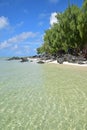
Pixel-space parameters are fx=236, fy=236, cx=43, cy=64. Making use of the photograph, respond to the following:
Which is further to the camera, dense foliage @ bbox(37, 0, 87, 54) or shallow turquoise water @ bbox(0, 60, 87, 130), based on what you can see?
dense foliage @ bbox(37, 0, 87, 54)

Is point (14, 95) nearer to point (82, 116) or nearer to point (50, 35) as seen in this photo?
point (82, 116)

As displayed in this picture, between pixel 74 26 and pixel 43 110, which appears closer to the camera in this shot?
pixel 43 110

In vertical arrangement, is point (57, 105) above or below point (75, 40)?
below

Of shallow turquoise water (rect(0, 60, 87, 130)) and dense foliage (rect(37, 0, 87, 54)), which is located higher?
dense foliage (rect(37, 0, 87, 54))

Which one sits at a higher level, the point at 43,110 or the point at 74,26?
the point at 74,26

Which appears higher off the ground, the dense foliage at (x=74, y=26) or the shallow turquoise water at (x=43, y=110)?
the dense foliage at (x=74, y=26)

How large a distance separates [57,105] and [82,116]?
2.06 metres

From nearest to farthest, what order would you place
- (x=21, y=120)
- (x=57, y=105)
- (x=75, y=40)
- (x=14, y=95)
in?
(x=21, y=120) → (x=57, y=105) → (x=14, y=95) → (x=75, y=40)

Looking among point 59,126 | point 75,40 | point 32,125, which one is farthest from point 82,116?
point 75,40

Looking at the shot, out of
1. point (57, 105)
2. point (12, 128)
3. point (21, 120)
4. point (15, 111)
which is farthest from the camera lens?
point (57, 105)

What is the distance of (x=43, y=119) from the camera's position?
9.44 m

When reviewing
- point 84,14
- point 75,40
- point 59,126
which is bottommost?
point 59,126

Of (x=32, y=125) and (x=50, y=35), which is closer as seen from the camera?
(x=32, y=125)

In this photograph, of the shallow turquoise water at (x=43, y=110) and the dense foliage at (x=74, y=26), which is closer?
the shallow turquoise water at (x=43, y=110)
